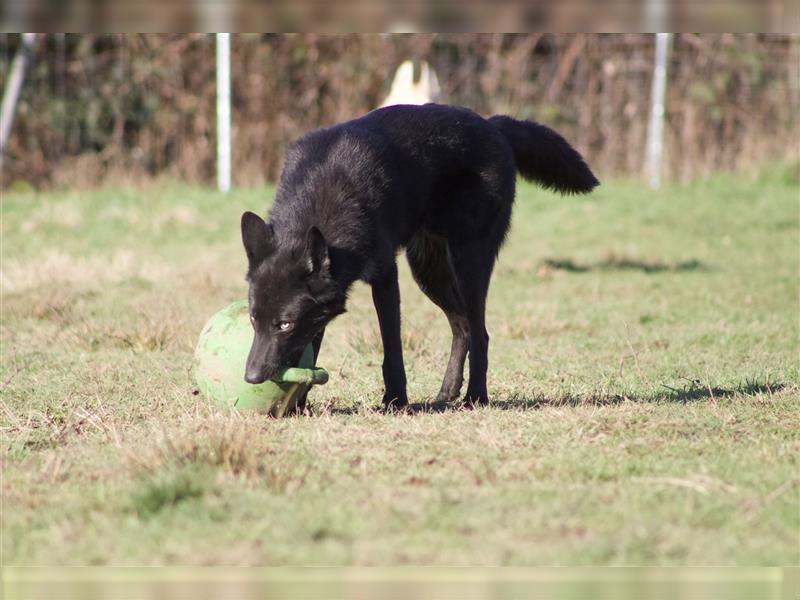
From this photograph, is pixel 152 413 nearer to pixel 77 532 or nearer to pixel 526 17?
pixel 77 532

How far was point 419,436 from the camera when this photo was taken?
5.14 metres

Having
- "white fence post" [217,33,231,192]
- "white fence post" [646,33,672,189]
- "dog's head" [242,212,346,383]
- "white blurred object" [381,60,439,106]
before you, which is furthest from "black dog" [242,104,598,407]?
"white fence post" [646,33,672,189]

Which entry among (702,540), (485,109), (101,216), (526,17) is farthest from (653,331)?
(485,109)

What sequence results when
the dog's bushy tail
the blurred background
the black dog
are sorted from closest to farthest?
the black dog → the dog's bushy tail → the blurred background

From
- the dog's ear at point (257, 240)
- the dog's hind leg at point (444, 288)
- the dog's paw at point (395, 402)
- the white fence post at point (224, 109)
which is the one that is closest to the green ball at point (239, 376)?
the dog's ear at point (257, 240)

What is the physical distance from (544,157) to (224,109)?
29.8ft

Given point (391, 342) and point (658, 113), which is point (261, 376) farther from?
point (658, 113)

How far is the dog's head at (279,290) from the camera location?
17.5 ft

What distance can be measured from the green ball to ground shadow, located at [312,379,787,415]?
238 millimetres

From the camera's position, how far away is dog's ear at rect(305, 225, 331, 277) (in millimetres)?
5270

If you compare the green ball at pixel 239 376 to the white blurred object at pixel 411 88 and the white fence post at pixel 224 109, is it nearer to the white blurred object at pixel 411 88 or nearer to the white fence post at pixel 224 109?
the white blurred object at pixel 411 88

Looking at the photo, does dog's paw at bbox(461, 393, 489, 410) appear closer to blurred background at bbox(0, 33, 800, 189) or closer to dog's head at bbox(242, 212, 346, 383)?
dog's head at bbox(242, 212, 346, 383)

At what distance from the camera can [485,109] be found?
647 inches

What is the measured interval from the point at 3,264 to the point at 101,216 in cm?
268
